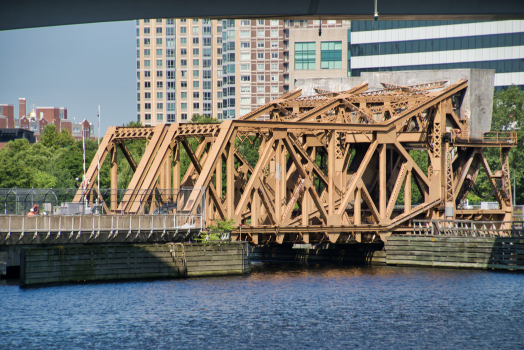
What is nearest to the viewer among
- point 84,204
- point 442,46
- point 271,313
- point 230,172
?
point 271,313

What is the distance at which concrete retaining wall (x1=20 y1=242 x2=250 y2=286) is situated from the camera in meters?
44.9

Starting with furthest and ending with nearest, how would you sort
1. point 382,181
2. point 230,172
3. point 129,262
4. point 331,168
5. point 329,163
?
point 382,181 → point 331,168 → point 329,163 → point 230,172 → point 129,262

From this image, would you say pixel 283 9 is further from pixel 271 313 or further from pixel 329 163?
pixel 329 163

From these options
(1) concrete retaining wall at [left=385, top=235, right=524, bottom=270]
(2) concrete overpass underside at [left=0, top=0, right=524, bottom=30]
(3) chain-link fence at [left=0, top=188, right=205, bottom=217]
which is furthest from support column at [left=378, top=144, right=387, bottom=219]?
(2) concrete overpass underside at [left=0, top=0, right=524, bottom=30]

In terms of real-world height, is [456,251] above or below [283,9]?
below

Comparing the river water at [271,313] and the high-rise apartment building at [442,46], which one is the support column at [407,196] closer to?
the river water at [271,313]

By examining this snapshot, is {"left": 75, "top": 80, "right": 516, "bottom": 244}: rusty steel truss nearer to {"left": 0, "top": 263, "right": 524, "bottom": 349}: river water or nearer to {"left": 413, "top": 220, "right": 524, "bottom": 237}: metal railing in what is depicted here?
{"left": 413, "top": 220, "right": 524, "bottom": 237}: metal railing

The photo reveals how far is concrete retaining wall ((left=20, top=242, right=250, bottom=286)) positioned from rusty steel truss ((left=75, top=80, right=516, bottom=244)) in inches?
138

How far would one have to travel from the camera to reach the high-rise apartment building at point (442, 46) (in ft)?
378

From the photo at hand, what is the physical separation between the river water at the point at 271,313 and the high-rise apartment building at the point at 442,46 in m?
69.1

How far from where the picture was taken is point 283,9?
76.1 feet

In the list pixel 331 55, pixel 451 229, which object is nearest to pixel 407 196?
pixel 451 229

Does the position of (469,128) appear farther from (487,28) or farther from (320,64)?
(320,64)

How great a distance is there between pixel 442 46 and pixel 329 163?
6611 centimetres
